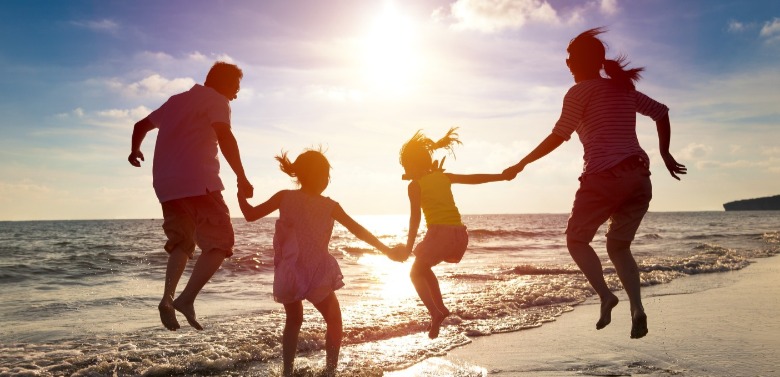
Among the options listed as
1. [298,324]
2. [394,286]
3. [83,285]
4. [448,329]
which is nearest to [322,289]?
[298,324]

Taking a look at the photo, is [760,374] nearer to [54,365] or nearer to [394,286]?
[54,365]

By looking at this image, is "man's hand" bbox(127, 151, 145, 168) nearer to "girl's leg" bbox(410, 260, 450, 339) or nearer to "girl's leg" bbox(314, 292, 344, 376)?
"girl's leg" bbox(314, 292, 344, 376)

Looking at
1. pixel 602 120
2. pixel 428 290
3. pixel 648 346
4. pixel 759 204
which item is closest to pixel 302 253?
pixel 428 290

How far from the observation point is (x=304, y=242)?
4.91 metres

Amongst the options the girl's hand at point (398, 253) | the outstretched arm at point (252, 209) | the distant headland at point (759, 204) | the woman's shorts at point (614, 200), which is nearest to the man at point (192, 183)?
the outstretched arm at point (252, 209)

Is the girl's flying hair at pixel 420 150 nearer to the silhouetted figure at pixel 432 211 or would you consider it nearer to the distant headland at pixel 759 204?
the silhouetted figure at pixel 432 211

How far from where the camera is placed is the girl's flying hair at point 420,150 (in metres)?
6.22

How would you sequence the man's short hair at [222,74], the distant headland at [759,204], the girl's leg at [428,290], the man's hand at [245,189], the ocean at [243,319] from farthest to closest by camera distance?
the distant headland at [759,204], the ocean at [243,319], the girl's leg at [428,290], the man's short hair at [222,74], the man's hand at [245,189]

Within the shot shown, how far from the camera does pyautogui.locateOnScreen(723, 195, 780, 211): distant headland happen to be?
176 metres

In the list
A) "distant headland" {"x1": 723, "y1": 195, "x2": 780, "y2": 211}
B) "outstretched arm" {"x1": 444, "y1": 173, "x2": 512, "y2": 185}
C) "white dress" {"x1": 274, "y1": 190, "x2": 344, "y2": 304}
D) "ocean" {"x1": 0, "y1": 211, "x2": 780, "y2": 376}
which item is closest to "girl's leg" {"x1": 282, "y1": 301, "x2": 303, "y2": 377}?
"white dress" {"x1": 274, "y1": 190, "x2": 344, "y2": 304}

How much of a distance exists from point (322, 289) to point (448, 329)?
401cm

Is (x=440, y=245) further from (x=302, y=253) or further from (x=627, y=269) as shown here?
(x=627, y=269)

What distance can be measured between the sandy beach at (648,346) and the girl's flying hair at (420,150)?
84.4 inches

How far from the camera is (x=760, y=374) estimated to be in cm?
539
